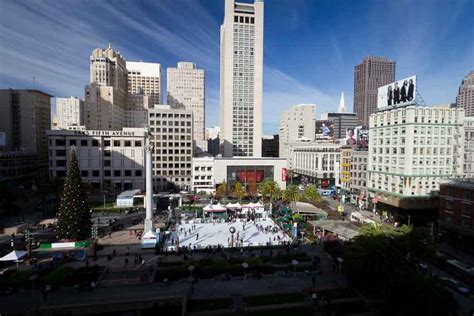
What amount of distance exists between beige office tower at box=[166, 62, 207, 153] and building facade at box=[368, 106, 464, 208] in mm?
136657

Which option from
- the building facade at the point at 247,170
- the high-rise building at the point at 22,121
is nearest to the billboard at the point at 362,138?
the building facade at the point at 247,170

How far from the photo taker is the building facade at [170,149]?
99.5m

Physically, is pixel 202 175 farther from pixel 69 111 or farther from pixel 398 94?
pixel 69 111

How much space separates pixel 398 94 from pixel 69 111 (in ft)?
501

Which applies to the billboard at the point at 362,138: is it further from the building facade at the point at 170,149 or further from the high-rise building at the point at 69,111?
the high-rise building at the point at 69,111

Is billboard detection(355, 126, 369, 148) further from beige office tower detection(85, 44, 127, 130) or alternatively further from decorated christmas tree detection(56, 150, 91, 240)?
beige office tower detection(85, 44, 127, 130)

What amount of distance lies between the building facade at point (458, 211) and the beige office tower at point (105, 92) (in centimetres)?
14187

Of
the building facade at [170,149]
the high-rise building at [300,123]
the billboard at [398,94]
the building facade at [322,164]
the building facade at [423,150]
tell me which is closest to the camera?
the building facade at [423,150]

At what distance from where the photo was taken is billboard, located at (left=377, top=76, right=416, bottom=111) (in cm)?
6066

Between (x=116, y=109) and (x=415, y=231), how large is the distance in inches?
5950

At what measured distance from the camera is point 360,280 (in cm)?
3014

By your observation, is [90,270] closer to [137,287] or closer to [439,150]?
[137,287]

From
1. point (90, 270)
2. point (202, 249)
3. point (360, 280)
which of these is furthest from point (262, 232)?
point (90, 270)

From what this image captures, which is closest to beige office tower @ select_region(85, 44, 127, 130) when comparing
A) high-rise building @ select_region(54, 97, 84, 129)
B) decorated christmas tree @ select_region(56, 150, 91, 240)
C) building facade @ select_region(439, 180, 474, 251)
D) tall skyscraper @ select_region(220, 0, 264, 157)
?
high-rise building @ select_region(54, 97, 84, 129)
